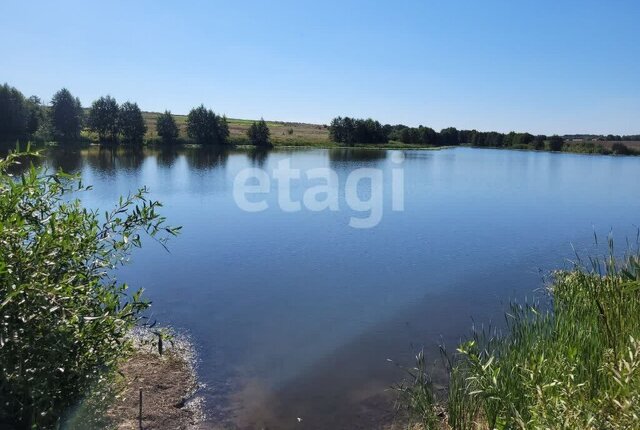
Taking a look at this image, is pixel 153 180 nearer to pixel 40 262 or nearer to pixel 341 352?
pixel 341 352

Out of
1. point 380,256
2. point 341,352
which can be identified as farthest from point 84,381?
point 380,256

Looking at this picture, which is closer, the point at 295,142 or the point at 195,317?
the point at 195,317

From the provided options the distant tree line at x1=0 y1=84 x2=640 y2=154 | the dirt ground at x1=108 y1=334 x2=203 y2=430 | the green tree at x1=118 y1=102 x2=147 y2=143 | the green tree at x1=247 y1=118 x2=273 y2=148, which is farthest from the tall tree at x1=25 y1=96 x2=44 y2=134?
the dirt ground at x1=108 y1=334 x2=203 y2=430

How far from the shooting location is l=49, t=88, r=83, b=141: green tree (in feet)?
265

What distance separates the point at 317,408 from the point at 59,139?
90.6 metres

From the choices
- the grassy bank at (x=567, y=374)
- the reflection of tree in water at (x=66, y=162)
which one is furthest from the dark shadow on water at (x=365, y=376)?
the reflection of tree in water at (x=66, y=162)

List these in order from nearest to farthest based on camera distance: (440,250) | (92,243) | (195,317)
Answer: (92,243), (195,317), (440,250)

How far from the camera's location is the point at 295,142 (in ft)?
377

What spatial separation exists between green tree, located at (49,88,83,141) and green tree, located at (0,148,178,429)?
90876mm

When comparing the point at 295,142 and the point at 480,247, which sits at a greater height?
the point at 295,142

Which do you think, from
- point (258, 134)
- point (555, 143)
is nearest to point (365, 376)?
point (258, 134)

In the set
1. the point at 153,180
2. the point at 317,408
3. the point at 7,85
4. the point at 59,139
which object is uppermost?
the point at 7,85

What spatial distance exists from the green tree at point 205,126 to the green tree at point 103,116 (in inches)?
606

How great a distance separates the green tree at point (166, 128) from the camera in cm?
9494
